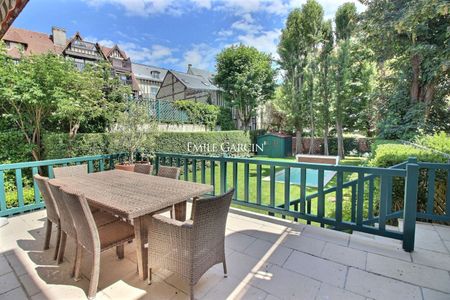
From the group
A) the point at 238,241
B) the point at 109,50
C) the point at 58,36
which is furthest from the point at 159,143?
the point at 109,50

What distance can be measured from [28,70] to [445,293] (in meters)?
7.98

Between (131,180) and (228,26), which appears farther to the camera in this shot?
(228,26)

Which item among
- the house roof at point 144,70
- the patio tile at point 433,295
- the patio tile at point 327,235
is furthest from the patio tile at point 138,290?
the house roof at point 144,70

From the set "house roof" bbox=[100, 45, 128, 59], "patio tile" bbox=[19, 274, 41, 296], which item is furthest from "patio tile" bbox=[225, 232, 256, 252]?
"house roof" bbox=[100, 45, 128, 59]

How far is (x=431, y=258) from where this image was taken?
2.17 meters

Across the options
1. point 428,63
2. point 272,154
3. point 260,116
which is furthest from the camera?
point 260,116

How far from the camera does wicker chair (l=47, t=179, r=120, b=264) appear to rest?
191 cm

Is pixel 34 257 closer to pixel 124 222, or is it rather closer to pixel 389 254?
pixel 124 222

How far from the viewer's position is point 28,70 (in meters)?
5.32

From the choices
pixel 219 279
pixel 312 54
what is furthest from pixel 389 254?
pixel 312 54

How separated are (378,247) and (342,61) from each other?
1280cm

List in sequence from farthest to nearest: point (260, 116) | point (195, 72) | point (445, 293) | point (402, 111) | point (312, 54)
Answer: point (195, 72)
point (260, 116)
point (312, 54)
point (402, 111)
point (445, 293)

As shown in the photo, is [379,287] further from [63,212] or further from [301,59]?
[301,59]

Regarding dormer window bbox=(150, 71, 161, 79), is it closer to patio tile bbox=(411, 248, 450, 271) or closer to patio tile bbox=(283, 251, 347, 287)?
patio tile bbox=(283, 251, 347, 287)
